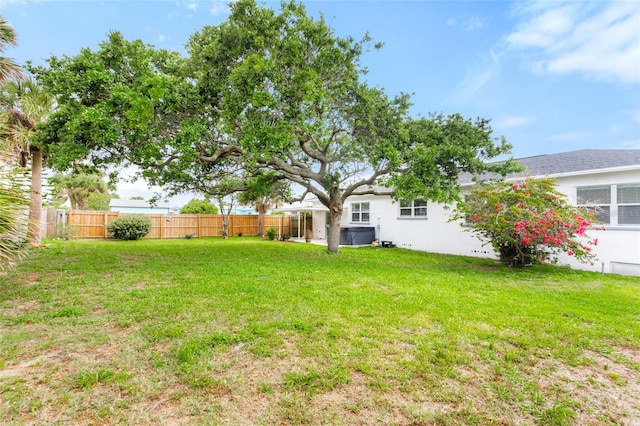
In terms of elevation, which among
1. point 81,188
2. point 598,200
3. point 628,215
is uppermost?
point 81,188

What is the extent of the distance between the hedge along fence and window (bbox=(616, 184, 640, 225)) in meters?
16.4

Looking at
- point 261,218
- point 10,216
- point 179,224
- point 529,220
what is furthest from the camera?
point 261,218

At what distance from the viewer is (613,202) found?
9.12 meters

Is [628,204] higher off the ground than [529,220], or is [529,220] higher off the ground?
[628,204]

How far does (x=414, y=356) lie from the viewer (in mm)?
3389

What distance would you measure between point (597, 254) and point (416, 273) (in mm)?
5969

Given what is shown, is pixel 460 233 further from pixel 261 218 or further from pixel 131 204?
pixel 131 204

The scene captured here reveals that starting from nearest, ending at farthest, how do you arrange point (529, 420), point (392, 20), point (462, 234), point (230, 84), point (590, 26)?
point (529, 420) → point (230, 84) → point (590, 26) → point (392, 20) → point (462, 234)

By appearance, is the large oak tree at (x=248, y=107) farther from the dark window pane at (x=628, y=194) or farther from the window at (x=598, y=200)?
the dark window pane at (x=628, y=194)

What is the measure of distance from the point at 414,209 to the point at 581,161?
6521 mm

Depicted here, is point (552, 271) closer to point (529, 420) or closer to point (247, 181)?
point (529, 420)

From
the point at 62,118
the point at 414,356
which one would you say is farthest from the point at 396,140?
the point at 62,118

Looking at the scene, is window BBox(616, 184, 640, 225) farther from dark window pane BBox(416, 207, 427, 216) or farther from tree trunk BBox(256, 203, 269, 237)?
tree trunk BBox(256, 203, 269, 237)

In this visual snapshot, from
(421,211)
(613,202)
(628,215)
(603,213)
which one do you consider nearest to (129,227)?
(421,211)
